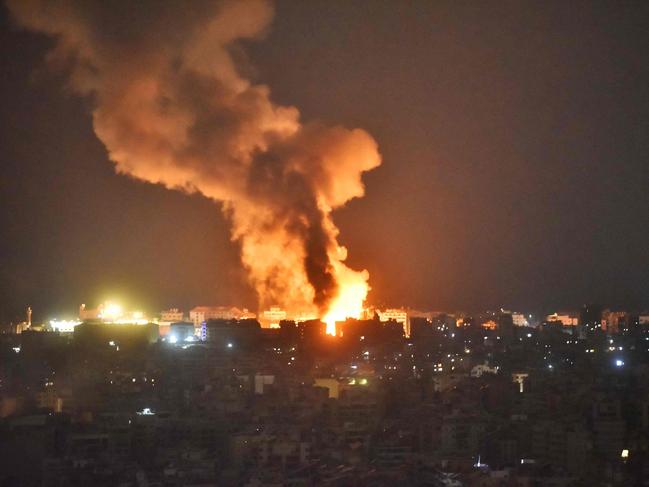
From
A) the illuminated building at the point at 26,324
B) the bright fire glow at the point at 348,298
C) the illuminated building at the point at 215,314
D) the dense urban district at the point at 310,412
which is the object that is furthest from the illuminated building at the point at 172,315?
the dense urban district at the point at 310,412

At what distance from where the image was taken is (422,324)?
842 inches

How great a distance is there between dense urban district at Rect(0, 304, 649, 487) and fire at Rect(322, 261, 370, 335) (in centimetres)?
135

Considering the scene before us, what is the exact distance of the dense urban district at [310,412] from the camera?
8.98 metres

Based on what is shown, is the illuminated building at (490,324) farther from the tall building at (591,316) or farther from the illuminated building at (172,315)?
the illuminated building at (172,315)

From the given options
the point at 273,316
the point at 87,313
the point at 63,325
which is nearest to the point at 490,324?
the point at 273,316

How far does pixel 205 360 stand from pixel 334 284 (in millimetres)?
4543

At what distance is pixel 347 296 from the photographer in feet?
60.7

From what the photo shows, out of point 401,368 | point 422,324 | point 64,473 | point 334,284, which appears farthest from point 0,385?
point 422,324

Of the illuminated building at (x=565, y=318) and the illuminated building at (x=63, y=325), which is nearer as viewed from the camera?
the illuminated building at (x=63, y=325)

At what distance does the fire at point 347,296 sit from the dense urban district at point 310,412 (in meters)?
1.35

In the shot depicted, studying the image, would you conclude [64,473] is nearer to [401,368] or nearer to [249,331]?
[401,368]

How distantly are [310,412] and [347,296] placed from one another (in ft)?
25.1

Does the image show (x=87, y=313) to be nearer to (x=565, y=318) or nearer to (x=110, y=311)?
(x=110, y=311)

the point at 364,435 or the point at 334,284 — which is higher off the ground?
the point at 334,284
